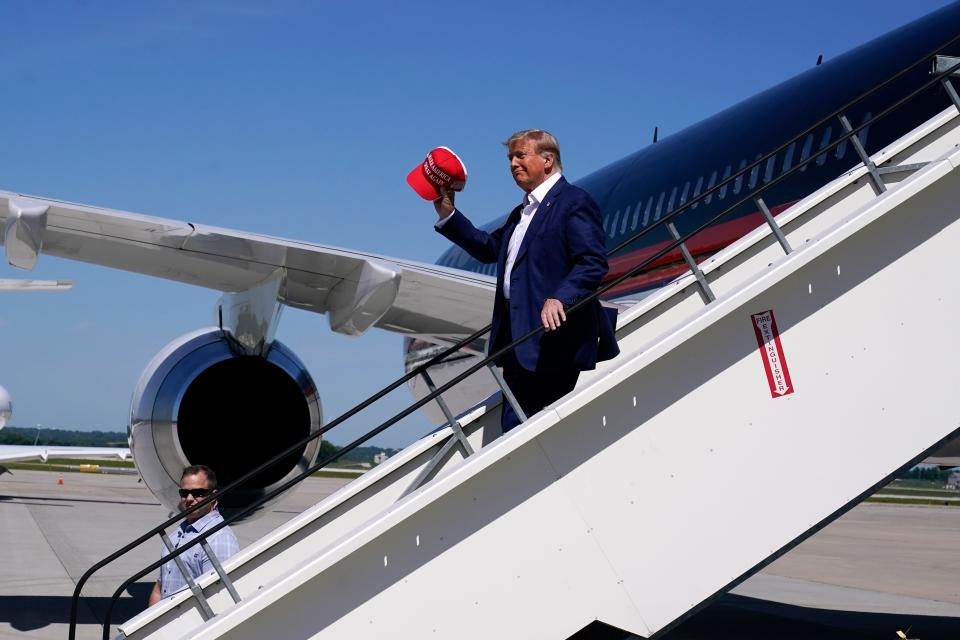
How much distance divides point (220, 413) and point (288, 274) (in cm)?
147

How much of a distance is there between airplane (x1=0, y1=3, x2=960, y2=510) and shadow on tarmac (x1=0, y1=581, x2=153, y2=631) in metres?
1.49

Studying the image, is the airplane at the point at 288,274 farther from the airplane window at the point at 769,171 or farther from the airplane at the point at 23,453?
the airplane at the point at 23,453

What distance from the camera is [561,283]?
439 centimetres

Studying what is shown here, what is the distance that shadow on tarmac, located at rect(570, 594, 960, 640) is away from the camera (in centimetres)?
900

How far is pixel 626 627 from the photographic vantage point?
4.30 meters

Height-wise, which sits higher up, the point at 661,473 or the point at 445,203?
the point at 445,203

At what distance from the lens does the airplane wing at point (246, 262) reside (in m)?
7.21

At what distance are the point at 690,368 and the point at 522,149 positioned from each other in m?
1.15

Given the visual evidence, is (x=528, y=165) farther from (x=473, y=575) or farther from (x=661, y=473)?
(x=473, y=575)

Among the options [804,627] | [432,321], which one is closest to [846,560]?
[804,627]

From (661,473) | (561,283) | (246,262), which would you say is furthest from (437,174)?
(246,262)

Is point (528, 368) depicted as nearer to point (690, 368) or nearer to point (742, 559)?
point (690, 368)

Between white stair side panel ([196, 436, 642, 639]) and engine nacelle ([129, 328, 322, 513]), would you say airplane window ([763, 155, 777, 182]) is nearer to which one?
engine nacelle ([129, 328, 322, 513])

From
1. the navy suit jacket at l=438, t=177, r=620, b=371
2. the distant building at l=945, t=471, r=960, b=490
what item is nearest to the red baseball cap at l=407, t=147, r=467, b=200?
the navy suit jacket at l=438, t=177, r=620, b=371
